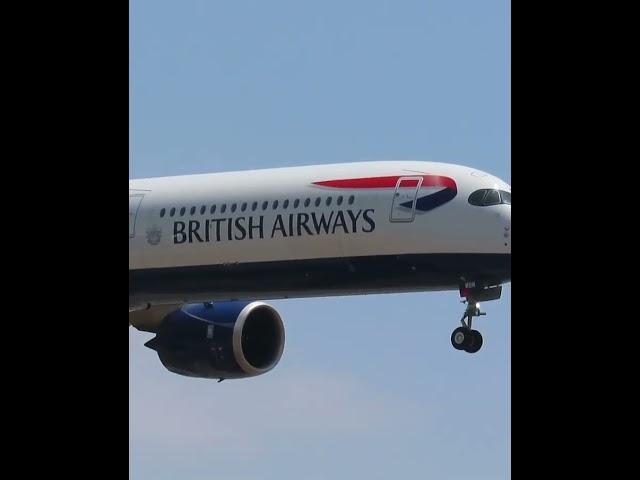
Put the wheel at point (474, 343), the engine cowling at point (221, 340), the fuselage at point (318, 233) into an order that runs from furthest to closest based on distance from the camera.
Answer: the engine cowling at point (221, 340)
the wheel at point (474, 343)
the fuselage at point (318, 233)

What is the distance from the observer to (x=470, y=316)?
36594mm

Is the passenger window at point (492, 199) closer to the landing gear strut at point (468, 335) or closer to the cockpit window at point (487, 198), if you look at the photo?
the cockpit window at point (487, 198)

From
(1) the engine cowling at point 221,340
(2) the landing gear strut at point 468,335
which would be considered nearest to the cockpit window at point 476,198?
(2) the landing gear strut at point 468,335

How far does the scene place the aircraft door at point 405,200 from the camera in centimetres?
3525

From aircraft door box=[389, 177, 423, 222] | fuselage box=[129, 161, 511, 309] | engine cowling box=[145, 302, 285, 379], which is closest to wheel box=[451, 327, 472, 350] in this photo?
fuselage box=[129, 161, 511, 309]

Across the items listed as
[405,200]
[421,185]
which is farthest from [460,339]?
[421,185]

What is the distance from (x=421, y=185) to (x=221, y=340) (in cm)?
734

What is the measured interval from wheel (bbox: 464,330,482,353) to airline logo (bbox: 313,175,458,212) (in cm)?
324

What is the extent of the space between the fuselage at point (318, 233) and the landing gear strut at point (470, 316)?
352 mm

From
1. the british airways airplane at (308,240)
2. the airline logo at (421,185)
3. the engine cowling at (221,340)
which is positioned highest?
the airline logo at (421,185)

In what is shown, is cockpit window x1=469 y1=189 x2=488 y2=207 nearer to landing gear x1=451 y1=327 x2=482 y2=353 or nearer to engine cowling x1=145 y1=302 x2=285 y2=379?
landing gear x1=451 y1=327 x2=482 y2=353
